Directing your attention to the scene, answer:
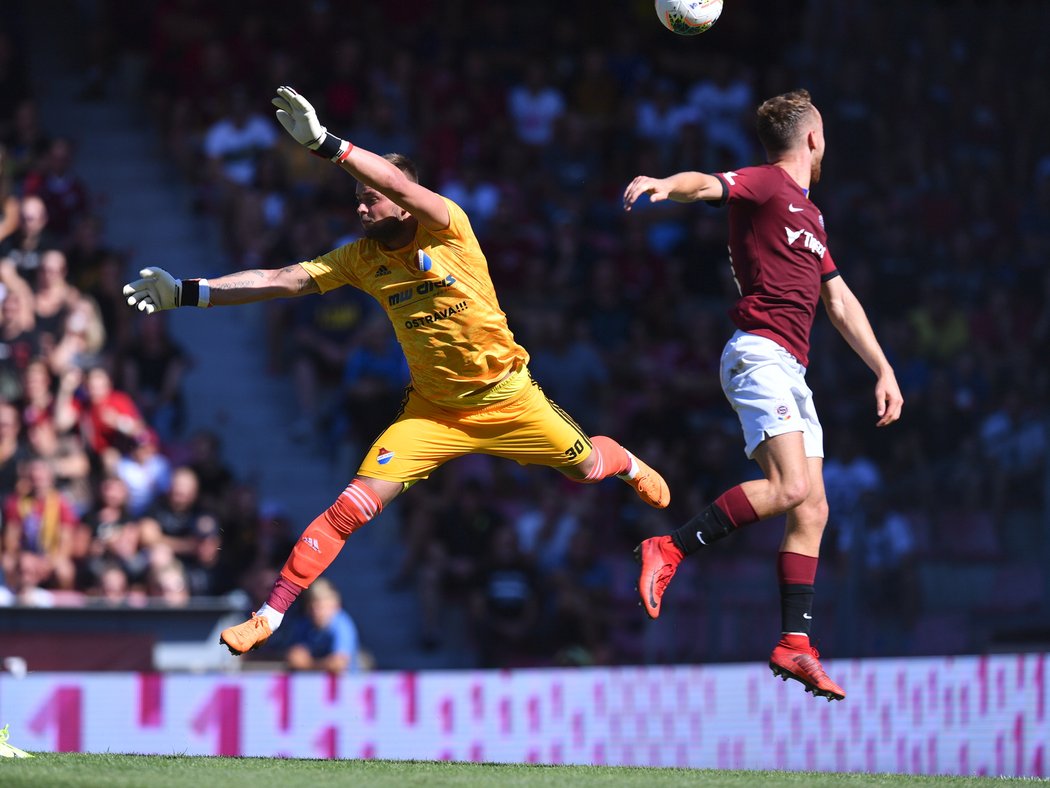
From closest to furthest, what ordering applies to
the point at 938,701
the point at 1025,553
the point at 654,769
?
the point at 654,769, the point at 938,701, the point at 1025,553

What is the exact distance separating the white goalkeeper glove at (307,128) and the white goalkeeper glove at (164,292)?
1.09m

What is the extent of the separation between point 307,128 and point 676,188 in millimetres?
1553

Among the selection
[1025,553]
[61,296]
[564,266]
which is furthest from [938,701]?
[61,296]

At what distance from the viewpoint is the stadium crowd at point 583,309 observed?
1257cm

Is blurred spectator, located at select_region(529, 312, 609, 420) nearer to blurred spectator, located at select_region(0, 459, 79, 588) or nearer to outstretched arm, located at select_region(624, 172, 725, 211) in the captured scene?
blurred spectator, located at select_region(0, 459, 79, 588)

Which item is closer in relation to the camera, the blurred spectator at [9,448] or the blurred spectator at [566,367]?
the blurred spectator at [9,448]

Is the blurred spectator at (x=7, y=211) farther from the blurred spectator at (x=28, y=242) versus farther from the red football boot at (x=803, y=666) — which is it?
the red football boot at (x=803, y=666)

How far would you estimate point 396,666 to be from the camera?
43.5ft

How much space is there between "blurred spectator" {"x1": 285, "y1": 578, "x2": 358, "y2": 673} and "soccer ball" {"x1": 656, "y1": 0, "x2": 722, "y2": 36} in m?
5.12

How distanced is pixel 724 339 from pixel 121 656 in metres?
6.60

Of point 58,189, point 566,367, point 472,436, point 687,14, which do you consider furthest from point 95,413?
point 687,14

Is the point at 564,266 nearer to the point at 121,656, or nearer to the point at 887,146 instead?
the point at 887,146

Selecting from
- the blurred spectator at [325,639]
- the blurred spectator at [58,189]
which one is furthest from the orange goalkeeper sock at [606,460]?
the blurred spectator at [58,189]

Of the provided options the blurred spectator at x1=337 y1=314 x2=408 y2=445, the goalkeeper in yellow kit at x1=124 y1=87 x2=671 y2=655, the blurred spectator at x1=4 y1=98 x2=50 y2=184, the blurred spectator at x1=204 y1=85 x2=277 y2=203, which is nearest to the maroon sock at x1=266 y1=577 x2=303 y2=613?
the goalkeeper in yellow kit at x1=124 y1=87 x2=671 y2=655
